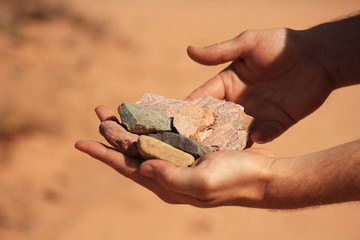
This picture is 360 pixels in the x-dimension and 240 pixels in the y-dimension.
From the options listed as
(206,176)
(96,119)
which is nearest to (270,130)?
(206,176)

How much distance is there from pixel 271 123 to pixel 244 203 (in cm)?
97

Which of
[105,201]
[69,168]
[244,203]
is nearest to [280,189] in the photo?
[244,203]

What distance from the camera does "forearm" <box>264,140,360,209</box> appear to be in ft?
6.53

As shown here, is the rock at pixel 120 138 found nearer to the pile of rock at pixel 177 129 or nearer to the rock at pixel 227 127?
the pile of rock at pixel 177 129

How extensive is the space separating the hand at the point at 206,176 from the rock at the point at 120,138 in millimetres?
69

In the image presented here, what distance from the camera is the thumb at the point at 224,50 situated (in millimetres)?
3061

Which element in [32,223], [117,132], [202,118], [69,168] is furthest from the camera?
[69,168]

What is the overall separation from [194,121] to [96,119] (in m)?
2.92

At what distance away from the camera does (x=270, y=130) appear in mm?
2906

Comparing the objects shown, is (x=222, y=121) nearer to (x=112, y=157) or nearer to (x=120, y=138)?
(x=120, y=138)

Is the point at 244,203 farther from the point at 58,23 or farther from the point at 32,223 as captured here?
the point at 58,23

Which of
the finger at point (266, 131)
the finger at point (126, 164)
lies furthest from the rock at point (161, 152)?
the finger at point (266, 131)

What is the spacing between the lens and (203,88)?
3195mm

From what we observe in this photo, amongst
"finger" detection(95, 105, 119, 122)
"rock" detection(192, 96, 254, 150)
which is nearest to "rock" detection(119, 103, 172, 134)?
"finger" detection(95, 105, 119, 122)
